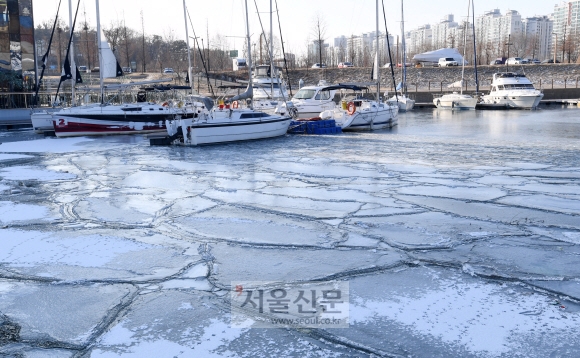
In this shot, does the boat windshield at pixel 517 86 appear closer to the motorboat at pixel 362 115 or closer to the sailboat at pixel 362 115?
the sailboat at pixel 362 115

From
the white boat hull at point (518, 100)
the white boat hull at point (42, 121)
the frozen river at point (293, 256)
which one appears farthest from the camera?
the white boat hull at point (518, 100)

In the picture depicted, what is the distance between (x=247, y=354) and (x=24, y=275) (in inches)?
116

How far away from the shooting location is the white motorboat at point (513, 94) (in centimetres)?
3828

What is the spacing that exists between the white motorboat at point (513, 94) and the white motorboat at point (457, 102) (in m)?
1.26

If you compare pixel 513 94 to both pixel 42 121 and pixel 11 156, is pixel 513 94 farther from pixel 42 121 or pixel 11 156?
pixel 11 156

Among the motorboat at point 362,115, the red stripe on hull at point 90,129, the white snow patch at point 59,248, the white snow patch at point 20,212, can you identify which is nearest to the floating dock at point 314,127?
the motorboat at point 362,115

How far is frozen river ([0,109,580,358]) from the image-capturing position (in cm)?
436

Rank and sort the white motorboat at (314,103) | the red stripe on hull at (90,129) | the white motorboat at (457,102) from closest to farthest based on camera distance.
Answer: the red stripe on hull at (90,129)
the white motorboat at (314,103)
the white motorboat at (457,102)

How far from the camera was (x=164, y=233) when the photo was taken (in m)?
7.42

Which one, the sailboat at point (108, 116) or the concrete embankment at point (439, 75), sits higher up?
the concrete embankment at point (439, 75)

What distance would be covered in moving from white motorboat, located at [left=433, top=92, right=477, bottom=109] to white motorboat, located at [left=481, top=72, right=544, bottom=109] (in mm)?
1264

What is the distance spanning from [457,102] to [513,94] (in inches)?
146

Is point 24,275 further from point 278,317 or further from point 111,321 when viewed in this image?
point 278,317

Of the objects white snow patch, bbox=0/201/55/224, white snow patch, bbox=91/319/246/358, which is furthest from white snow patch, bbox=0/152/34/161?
white snow patch, bbox=91/319/246/358
